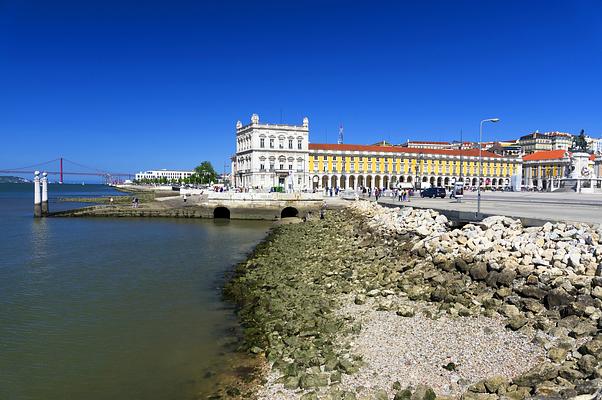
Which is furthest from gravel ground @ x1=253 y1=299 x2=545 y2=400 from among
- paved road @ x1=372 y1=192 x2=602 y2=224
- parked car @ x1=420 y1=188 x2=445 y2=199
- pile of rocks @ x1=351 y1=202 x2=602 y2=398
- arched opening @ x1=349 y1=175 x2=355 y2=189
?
arched opening @ x1=349 y1=175 x2=355 y2=189

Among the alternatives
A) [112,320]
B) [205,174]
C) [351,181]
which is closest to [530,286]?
[112,320]

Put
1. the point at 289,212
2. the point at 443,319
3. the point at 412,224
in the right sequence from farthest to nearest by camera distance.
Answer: the point at 289,212 → the point at 412,224 → the point at 443,319

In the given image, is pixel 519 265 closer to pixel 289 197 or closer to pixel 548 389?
pixel 548 389

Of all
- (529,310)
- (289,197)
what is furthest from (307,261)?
(289,197)

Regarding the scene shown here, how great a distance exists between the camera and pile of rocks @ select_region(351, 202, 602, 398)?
7355 mm

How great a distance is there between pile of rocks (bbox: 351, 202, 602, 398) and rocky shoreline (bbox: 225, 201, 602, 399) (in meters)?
0.03

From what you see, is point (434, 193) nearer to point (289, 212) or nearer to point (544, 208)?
point (289, 212)

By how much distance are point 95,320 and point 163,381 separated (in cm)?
518

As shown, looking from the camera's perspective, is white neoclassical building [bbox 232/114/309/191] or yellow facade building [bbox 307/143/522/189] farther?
yellow facade building [bbox 307/143/522/189]

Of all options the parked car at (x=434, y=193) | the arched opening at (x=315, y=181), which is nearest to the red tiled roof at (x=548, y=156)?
the arched opening at (x=315, y=181)

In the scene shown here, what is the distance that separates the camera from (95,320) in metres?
13.2

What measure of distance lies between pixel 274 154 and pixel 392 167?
30802 mm

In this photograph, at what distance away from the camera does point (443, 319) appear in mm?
10664

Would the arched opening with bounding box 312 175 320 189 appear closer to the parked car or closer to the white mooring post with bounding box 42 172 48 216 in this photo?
the parked car
